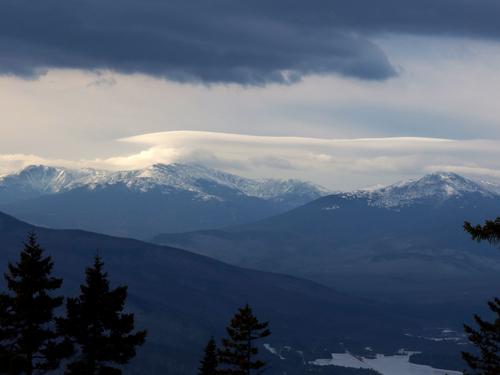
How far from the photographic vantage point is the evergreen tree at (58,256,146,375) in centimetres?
5462

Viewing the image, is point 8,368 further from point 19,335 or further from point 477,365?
point 477,365

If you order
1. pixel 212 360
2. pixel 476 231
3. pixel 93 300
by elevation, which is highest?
pixel 476 231

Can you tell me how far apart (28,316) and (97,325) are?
3.66 metres

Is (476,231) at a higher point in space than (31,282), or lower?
higher

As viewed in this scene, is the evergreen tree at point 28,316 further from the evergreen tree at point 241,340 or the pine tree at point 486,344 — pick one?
the pine tree at point 486,344

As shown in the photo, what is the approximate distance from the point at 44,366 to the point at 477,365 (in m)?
28.4

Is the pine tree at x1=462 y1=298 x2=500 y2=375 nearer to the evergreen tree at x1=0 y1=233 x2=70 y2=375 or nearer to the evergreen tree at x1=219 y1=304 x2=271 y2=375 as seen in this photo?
the evergreen tree at x1=219 y1=304 x2=271 y2=375

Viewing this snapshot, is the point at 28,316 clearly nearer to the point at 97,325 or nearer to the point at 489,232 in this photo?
the point at 97,325

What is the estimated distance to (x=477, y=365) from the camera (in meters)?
66.4

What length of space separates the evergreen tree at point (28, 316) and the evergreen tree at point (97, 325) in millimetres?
1086

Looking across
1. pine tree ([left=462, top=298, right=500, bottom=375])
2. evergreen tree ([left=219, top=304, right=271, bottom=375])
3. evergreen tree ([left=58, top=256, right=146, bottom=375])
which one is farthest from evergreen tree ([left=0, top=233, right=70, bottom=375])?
pine tree ([left=462, top=298, right=500, bottom=375])

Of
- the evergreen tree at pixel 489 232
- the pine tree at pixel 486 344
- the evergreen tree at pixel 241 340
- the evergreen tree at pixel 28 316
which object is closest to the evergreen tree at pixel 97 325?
the evergreen tree at pixel 28 316

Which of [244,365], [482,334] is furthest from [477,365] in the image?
[244,365]

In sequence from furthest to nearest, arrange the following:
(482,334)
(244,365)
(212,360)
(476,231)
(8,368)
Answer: (212,360)
(482,334)
(244,365)
(8,368)
(476,231)
